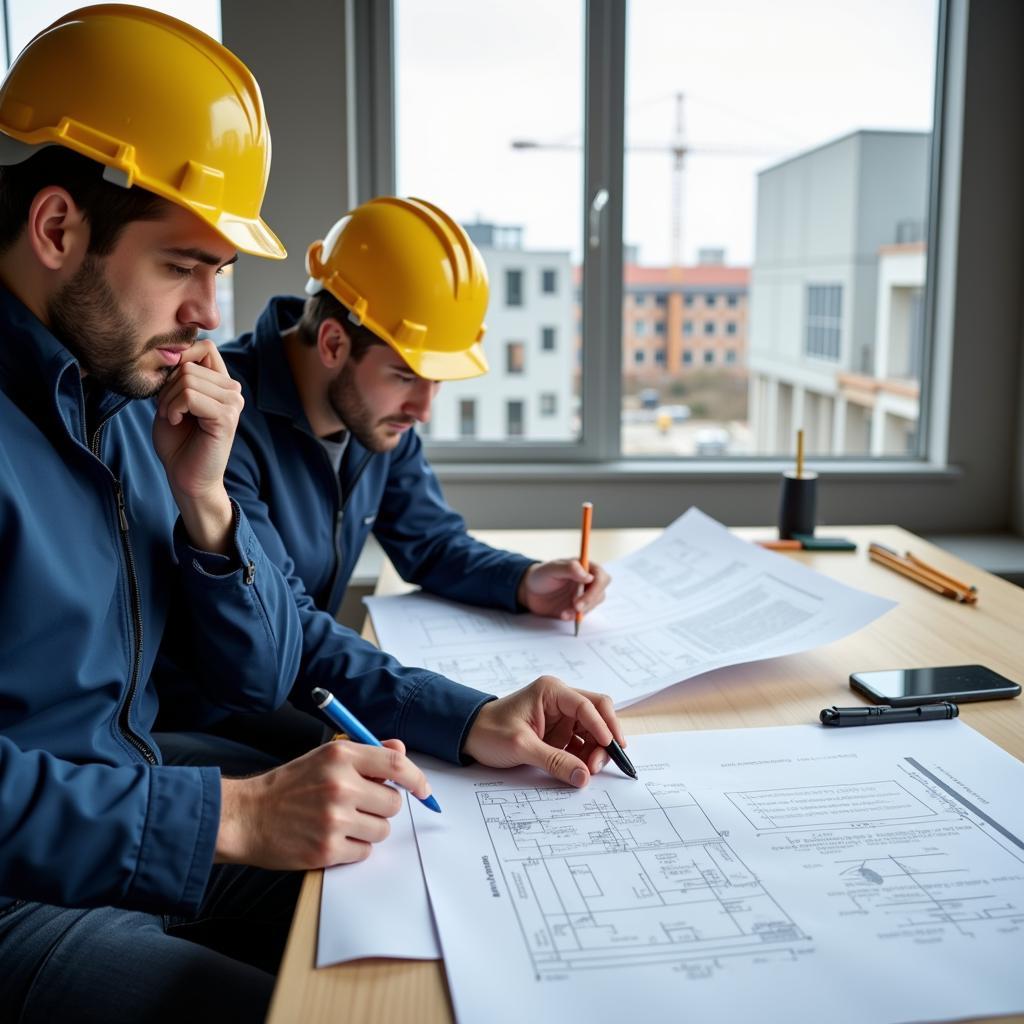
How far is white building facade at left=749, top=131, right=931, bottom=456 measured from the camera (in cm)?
313

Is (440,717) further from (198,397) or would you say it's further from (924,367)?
(924,367)

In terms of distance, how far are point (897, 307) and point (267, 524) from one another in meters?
2.47

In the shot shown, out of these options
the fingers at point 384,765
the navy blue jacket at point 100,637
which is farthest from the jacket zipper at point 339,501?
the fingers at point 384,765

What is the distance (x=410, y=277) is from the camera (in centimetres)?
151

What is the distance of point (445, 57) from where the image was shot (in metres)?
3.01

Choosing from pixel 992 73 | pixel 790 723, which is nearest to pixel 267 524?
pixel 790 723

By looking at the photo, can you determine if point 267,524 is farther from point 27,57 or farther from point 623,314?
point 623,314

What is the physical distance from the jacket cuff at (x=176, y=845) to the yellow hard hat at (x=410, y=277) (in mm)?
848

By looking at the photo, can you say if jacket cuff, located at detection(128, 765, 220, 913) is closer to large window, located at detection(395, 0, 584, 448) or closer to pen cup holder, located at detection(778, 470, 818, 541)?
pen cup holder, located at detection(778, 470, 818, 541)

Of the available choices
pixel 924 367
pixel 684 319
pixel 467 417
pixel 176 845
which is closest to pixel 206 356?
pixel 176 845

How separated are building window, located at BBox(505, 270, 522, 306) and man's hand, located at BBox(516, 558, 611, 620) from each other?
1.76m

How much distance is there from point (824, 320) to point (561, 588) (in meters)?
2.03

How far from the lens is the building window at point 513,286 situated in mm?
3139

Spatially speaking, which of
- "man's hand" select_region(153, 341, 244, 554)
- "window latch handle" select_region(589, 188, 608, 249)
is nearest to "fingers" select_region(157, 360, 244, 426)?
"man's hand" select_region(153, 341, 244, 554)
